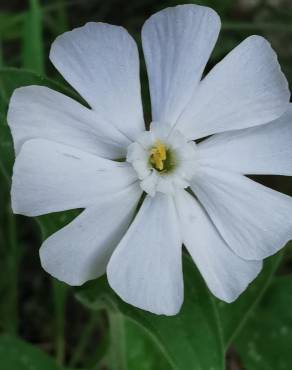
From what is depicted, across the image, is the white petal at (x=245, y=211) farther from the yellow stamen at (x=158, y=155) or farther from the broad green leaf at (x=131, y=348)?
the broad green leaf at (x=131, y=348)

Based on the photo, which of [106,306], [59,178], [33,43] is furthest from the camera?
[33,43]

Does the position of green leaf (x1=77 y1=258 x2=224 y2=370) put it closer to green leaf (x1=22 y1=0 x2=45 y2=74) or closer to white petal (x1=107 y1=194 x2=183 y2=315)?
white petal (x1=107 y1=194 x2=183 y2=315)

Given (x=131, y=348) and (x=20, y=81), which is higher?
(x=20, y=81)

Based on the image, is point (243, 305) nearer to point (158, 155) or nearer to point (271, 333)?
point (271, 333)

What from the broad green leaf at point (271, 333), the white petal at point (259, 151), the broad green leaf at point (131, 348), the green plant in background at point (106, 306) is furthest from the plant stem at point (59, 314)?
the white petal at point (259, 151)

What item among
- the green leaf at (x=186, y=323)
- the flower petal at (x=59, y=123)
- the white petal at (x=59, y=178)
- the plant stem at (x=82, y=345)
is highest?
the flower petal at (x=59, y=123)

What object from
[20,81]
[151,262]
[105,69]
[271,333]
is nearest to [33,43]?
[20,81]

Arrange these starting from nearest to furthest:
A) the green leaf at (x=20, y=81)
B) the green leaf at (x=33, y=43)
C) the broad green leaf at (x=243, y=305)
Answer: the green leaf at (x=20, y=81) → the broad green leaf at (x=243, y=305) → the green leaf at (x=33, y=43)
